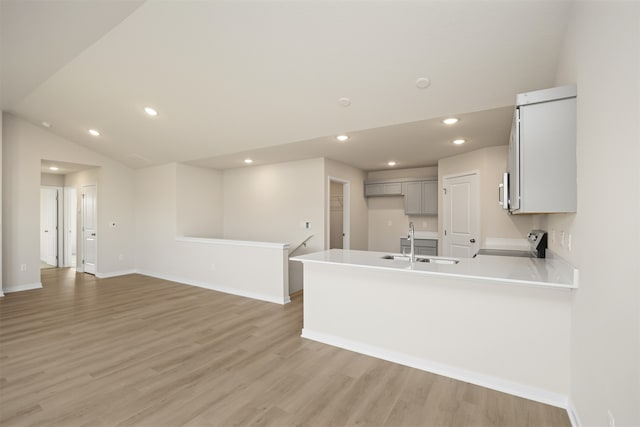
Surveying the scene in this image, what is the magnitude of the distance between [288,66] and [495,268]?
2609mm

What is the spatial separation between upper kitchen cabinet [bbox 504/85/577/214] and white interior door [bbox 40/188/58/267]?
9.99m

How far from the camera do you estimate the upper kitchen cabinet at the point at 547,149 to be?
183 cm

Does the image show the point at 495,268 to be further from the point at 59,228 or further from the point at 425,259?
the point at 59,228

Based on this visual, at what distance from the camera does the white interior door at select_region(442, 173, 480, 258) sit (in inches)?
178

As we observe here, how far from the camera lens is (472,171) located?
458 centimetres

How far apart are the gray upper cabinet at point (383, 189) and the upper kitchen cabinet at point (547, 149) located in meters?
4.33

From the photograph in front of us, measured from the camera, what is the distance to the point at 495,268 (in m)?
2.44

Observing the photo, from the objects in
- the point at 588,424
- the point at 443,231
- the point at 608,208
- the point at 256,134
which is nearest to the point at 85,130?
the point at 256,134

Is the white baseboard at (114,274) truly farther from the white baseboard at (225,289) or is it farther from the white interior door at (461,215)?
the white interior door at (461,215)

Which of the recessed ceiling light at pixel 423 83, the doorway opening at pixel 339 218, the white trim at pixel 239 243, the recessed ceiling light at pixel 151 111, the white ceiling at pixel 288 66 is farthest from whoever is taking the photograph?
the doorway opening at pixel 339 218

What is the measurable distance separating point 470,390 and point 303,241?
3.65 m

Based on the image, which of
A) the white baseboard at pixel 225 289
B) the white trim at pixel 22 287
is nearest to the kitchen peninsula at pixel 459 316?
the white baseboard at pixel 225 289

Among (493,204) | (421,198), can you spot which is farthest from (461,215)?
(421,198)

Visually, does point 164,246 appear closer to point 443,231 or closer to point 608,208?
point 443,231
